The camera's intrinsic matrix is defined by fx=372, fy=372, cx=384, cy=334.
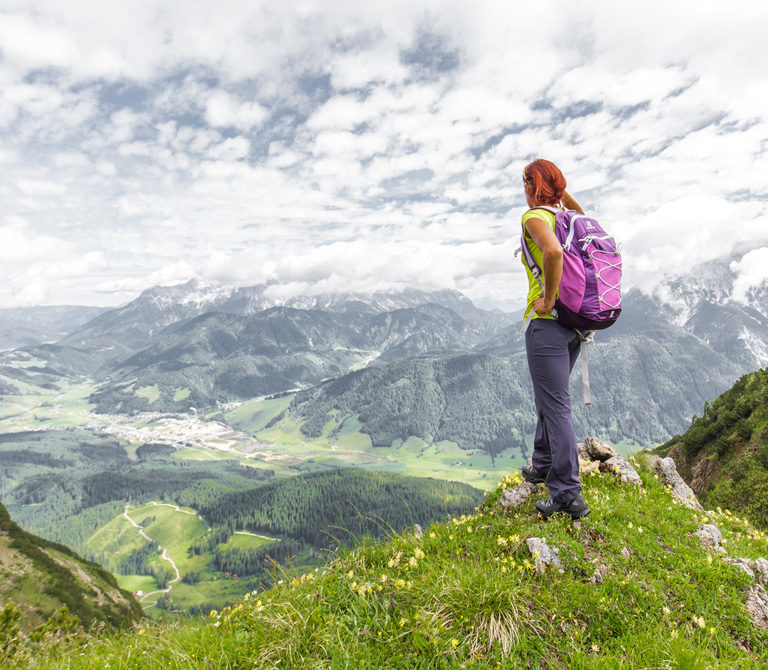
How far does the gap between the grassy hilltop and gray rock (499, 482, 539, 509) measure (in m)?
1.38

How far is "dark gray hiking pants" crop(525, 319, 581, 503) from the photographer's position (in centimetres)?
566

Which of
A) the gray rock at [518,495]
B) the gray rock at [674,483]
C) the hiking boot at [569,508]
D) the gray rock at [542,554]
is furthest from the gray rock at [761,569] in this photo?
the gray rock at [518,495]

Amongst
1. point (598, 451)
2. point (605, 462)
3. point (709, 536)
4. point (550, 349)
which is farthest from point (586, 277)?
point (598, 451)

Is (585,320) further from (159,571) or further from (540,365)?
(159,571)

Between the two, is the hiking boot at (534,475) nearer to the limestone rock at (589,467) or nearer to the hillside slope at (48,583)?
the limestone rock at (589,467)

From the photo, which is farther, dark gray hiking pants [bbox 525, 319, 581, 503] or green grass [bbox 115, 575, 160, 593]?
green grass [bbox 115, 575, 160, 593]

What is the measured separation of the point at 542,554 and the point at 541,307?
3439 millimetres

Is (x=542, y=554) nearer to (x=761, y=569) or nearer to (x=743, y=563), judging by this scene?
(x=743, y=563)

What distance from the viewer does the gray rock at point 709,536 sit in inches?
223

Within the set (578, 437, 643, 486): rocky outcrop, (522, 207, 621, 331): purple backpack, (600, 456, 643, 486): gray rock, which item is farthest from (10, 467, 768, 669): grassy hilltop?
(522, 207, 621, 331): purple backpack

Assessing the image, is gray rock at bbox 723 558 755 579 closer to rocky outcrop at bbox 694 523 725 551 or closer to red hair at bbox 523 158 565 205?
rocky outcrop at bbox 694 523 725 551

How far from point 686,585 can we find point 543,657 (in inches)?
90.7

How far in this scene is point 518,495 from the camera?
24.4ft

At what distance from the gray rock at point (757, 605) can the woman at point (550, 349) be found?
1.86 metres
